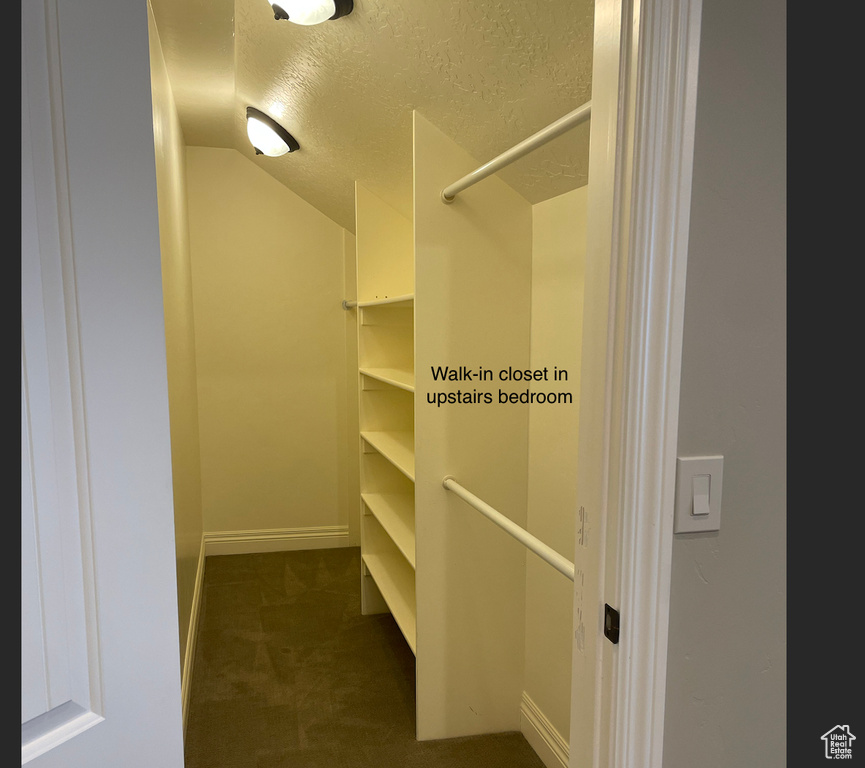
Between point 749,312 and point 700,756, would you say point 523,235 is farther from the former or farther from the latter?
point 700,756

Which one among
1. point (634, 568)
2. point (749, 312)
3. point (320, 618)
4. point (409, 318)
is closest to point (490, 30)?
point (749, 312)

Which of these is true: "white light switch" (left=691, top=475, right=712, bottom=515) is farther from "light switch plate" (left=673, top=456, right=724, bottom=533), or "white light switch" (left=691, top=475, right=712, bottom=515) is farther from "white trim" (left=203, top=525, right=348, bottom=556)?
"white trim" (left=203, top=525, right=348, bottom=556)

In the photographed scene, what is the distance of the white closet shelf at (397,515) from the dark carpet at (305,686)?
0.51 m

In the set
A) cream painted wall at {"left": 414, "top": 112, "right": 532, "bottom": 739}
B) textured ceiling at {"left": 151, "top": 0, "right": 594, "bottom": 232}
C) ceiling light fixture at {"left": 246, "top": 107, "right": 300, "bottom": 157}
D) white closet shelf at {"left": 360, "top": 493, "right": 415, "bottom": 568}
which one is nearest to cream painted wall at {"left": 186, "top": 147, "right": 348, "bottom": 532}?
textured ceiling at {"left": 151, "top": 0, "right": 594, "bottom": 232}

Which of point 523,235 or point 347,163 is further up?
point 347,163

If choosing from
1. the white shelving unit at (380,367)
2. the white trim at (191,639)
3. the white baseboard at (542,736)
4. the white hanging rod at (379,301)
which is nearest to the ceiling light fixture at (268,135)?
the white shelving unit at (380,367)

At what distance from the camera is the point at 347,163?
2.82m

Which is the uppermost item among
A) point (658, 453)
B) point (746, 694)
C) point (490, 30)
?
point (490, 30)

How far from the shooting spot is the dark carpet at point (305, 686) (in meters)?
2.11

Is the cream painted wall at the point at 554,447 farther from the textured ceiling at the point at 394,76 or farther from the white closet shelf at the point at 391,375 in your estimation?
the white closet shelf at the point at 391,375

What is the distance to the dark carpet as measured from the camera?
6.91ft

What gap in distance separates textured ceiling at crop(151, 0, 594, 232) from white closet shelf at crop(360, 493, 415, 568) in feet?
4.58

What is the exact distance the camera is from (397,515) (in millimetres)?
2881

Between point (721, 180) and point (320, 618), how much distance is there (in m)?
2.88
